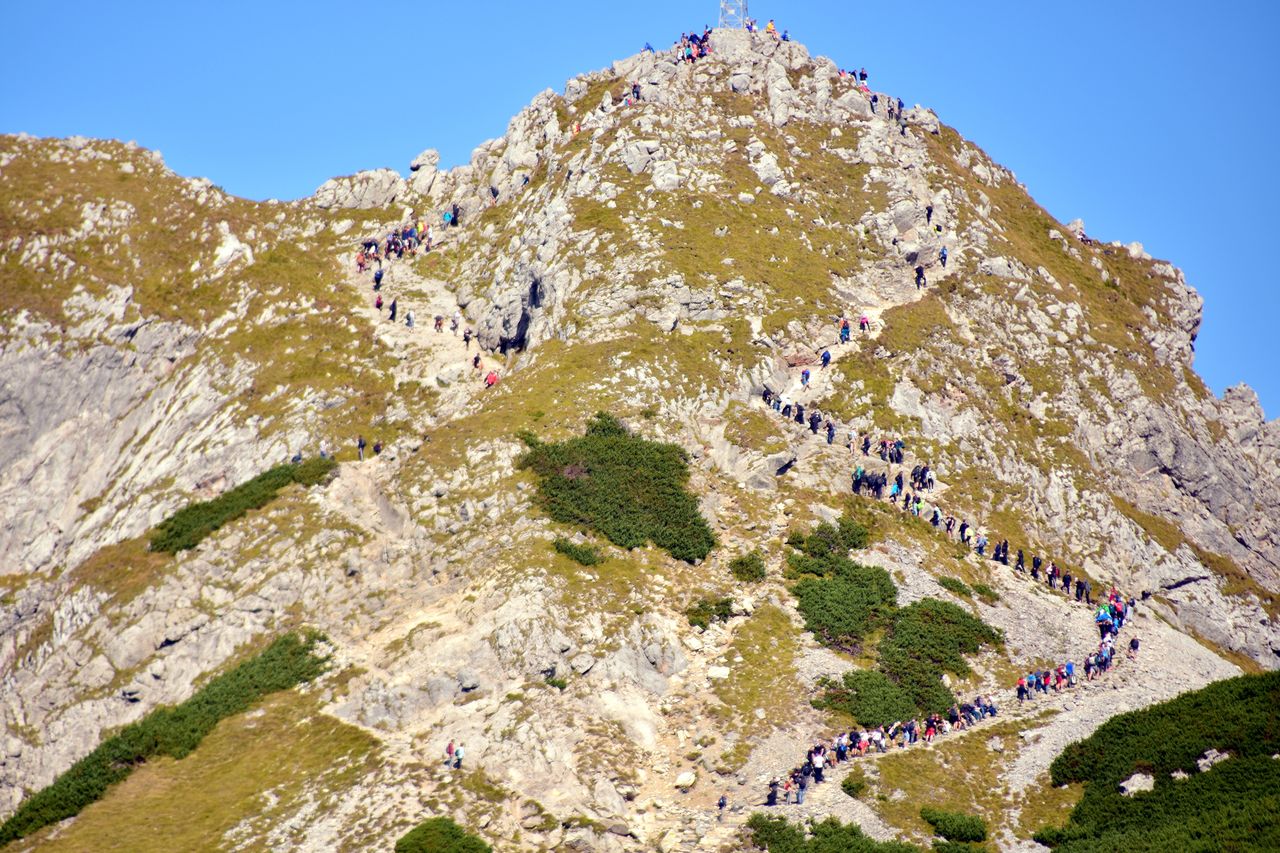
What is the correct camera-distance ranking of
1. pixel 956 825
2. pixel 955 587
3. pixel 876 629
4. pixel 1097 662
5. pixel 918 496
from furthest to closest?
pixel 918 496 < pixel 955 587 < pixel 876 629 < pixel 1097 662 < pixel 956 825

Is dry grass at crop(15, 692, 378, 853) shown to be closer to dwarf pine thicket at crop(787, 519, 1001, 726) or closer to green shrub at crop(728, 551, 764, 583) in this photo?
green shrub at crop(728, 551, 764, 583)

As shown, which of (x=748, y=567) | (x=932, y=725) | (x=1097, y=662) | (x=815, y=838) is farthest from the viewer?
(x=748, y=567)

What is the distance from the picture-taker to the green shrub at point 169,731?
63156 millimetres

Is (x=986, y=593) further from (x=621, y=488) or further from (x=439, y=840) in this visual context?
(x=439, y=840)

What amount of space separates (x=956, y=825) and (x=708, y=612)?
20761mm

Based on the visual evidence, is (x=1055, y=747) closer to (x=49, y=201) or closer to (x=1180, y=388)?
(x=1180, y=388)

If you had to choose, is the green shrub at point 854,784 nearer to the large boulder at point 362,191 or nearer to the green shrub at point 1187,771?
the green shrub at point 1187,771

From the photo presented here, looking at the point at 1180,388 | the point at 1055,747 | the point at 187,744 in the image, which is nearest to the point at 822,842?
the point at 1055,747

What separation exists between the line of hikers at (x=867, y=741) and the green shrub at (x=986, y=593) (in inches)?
374

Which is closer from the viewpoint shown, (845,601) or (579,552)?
(579,552)

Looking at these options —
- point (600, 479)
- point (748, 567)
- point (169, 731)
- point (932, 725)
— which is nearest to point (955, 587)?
point (932, 725)

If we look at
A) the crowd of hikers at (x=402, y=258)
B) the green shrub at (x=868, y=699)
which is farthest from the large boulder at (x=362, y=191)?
the green shrub at (x=868, y=699)

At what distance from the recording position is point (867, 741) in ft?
209

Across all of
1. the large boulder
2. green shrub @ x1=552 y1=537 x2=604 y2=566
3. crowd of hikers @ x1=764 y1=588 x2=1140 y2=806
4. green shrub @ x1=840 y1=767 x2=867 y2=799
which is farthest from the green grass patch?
the large boulder
